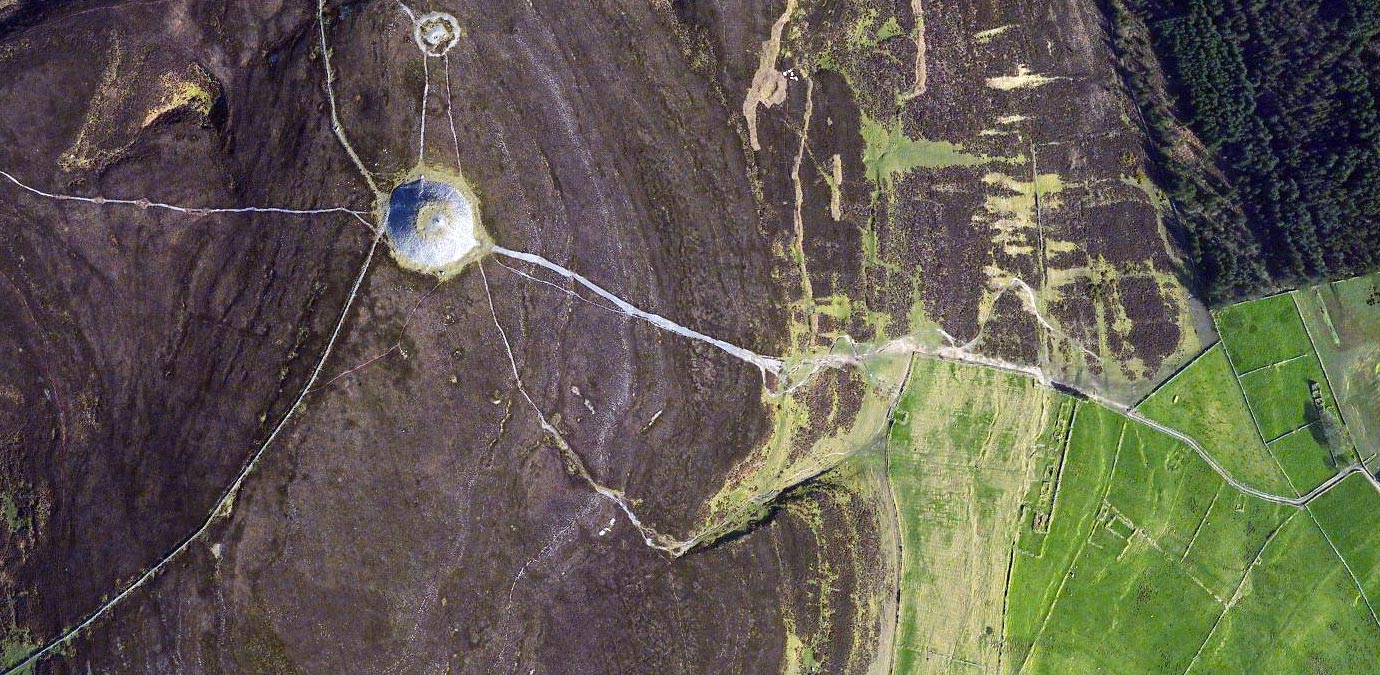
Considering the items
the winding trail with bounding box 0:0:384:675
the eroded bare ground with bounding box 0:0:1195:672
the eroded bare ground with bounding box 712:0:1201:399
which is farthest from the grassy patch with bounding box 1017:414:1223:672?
the winding trail with bounding box 0:0:384:675

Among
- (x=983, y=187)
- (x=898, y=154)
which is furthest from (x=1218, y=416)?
(x=898, y=154)

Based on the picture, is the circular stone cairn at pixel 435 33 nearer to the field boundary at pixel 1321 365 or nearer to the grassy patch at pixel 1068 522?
the grassy patch at pixel 1068 522

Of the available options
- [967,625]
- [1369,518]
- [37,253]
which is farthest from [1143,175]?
[37,253]

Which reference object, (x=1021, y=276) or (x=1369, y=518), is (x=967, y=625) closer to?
(x=1021, y=276)

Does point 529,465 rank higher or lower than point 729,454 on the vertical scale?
higher

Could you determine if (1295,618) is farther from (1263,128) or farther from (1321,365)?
(1263,128)

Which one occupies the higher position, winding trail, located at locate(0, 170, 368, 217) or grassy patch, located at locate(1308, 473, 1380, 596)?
winding trail, located at locate(0, 170, 368, 217)

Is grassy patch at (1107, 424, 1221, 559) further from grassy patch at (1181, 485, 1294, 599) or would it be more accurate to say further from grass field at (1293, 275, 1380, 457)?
grass field at (1293, 275, 1380, 457)
